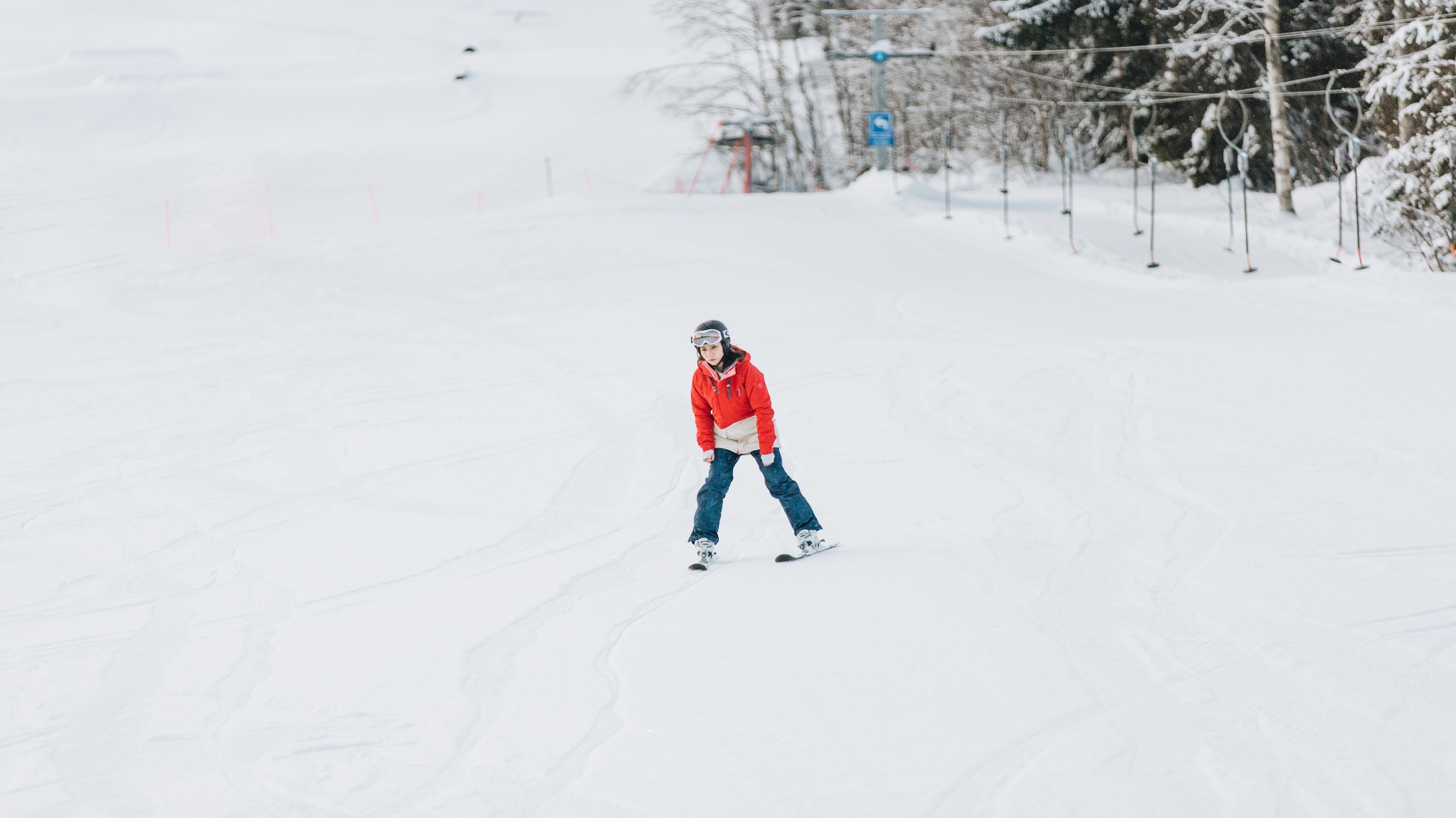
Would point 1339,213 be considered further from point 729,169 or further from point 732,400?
point 729,169

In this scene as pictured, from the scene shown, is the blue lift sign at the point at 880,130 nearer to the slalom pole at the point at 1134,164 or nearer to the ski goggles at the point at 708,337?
the slalom pole at the point at 1134,164

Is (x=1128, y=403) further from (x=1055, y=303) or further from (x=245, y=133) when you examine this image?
(x=245, y=133)

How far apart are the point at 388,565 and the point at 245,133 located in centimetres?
3845

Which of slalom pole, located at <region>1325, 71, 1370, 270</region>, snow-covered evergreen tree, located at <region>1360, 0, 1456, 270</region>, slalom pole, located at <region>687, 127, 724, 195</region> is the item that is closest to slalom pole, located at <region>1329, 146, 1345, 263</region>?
slalom pole, located at <region>1325, 71, 1370, 270</region>

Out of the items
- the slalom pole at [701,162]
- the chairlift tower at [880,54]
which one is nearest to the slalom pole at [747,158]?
the slalom pole at [701,162]

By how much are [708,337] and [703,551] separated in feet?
3.98

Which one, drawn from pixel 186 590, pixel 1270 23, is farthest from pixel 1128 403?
pixel 1270 23

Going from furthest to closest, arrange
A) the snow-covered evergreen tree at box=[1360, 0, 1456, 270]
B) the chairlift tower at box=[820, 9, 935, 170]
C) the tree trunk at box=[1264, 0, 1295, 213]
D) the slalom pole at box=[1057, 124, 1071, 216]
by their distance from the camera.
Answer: the chairlift tower at box=[820, 9, 935, 170], the tree trunk at box=[1264, 0, 1295, 213], the slalom pole at box=[1057, 124, 1071, 216], the snow-covered evergreen tree at box=[1360, 0, 1456, 270]

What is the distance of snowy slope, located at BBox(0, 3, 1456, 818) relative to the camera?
4.29 meters

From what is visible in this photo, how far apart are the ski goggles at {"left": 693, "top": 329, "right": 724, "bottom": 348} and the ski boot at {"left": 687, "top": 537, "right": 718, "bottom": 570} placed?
1113 mm

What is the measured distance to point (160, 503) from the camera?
8930mm

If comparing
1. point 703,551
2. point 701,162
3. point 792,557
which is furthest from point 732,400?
point 701,162

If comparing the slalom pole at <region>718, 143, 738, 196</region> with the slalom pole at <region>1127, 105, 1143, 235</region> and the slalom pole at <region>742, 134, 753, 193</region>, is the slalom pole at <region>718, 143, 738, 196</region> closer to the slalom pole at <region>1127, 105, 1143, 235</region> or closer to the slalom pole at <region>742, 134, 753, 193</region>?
the slalom pole at <region>742, 134, 753, 193</region>

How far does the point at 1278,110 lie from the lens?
79.7 ft
